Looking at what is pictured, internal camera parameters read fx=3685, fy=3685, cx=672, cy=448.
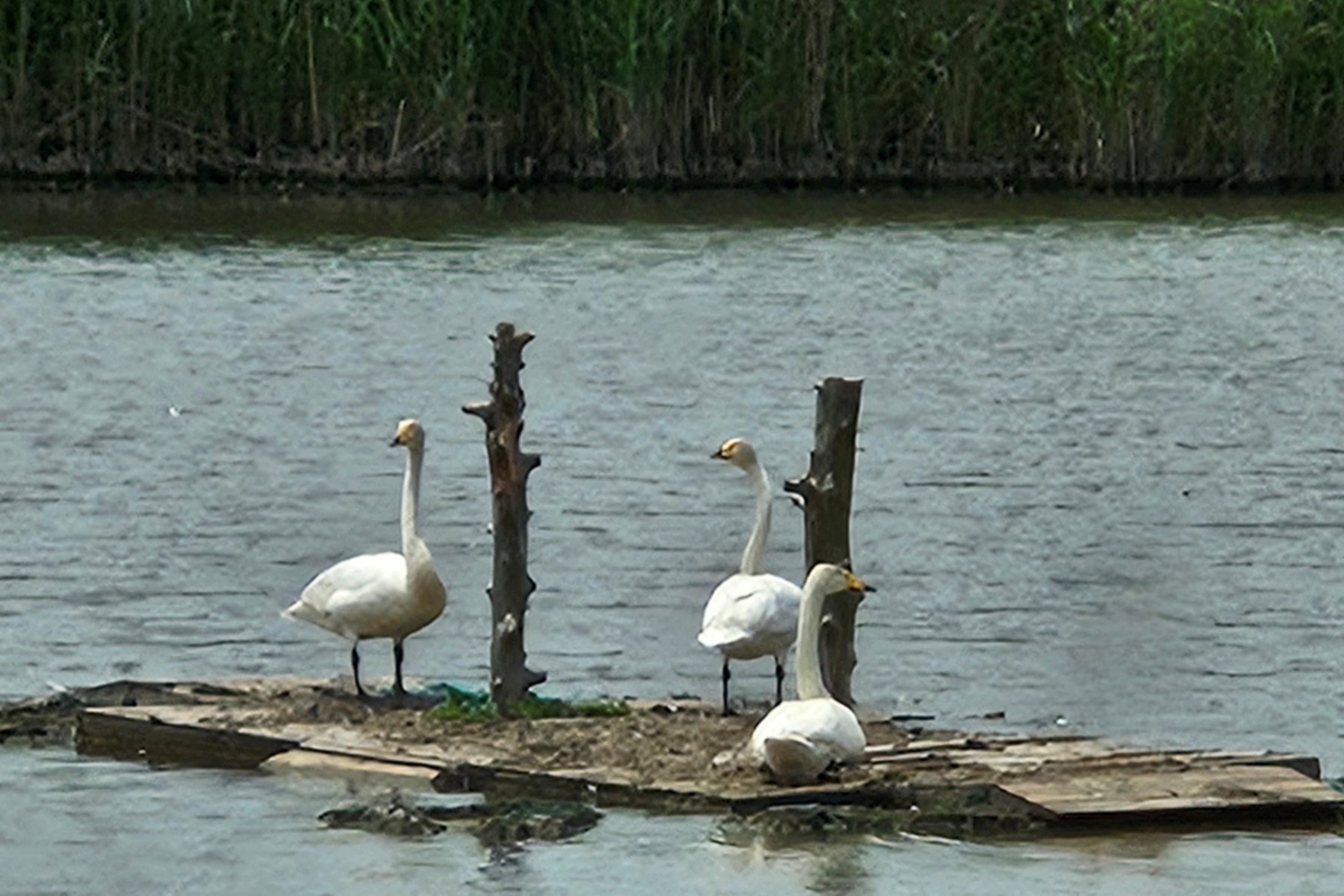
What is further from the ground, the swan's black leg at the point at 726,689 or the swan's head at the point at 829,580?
the swan's head at the point at 829,580

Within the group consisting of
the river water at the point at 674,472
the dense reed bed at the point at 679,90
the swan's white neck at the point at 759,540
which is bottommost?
the river water at the point at 674,472

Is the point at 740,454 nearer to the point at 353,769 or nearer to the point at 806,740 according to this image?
the point at 353,769

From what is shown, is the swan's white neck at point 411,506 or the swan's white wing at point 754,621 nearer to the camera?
the swan's white wing at point 754,621

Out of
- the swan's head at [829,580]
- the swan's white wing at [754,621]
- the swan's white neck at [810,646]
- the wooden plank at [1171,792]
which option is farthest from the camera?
the swan's white wing at [754,621]

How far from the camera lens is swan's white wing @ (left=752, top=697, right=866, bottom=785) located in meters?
Answer: 12.2

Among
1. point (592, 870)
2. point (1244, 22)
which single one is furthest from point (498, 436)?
point (1244, 22)

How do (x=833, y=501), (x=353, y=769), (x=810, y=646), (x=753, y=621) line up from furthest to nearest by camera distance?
(x=833, y=501) < (x=753, y=621) < (x=353, y=769) < (x=810, y=646)

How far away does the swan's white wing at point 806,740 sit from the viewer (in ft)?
39.9

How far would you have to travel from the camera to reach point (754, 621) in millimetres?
13477

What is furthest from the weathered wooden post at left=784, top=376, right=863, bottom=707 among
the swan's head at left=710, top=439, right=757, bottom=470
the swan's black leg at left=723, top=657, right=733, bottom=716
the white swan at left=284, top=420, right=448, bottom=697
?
the white swan at left=284, top=420, right=448, bottom=697

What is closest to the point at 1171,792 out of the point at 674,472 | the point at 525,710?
the point at 525,710

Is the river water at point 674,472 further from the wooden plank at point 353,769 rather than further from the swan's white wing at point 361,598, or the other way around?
the swan's white wing at point 361,598

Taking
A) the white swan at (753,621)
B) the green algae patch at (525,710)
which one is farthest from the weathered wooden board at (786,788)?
the white swan at (753,621)

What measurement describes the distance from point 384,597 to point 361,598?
10 cm
